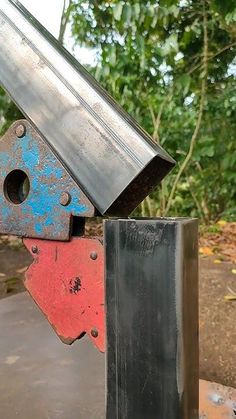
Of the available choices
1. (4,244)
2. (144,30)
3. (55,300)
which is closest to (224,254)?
(144,30)

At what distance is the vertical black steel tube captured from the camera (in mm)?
491

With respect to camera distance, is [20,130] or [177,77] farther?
[177,77]

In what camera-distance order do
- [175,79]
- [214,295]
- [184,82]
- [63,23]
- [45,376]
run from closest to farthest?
[45,376] < [214,295] < [184,82] < [175,79] < [63,23]

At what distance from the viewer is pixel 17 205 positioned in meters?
0.60

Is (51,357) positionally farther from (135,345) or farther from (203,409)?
(135,345)

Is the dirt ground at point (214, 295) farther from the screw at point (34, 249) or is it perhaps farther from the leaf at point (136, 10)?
the leaf at point (136, 10)

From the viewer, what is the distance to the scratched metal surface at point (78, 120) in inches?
20.2

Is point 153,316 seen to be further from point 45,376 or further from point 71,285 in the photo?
point 45,376

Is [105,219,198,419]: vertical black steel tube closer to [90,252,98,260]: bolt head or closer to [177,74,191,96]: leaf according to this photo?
[90,252,98,260]: bolt head

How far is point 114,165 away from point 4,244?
3.62m

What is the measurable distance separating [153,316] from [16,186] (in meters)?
0.26

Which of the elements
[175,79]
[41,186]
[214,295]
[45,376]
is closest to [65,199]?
[41,186]

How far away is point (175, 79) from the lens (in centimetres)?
368

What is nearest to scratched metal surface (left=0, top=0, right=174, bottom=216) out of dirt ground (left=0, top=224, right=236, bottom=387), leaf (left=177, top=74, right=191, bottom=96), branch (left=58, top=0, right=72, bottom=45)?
dirt ground (left=0, top=224, right=236, bottom=387)
